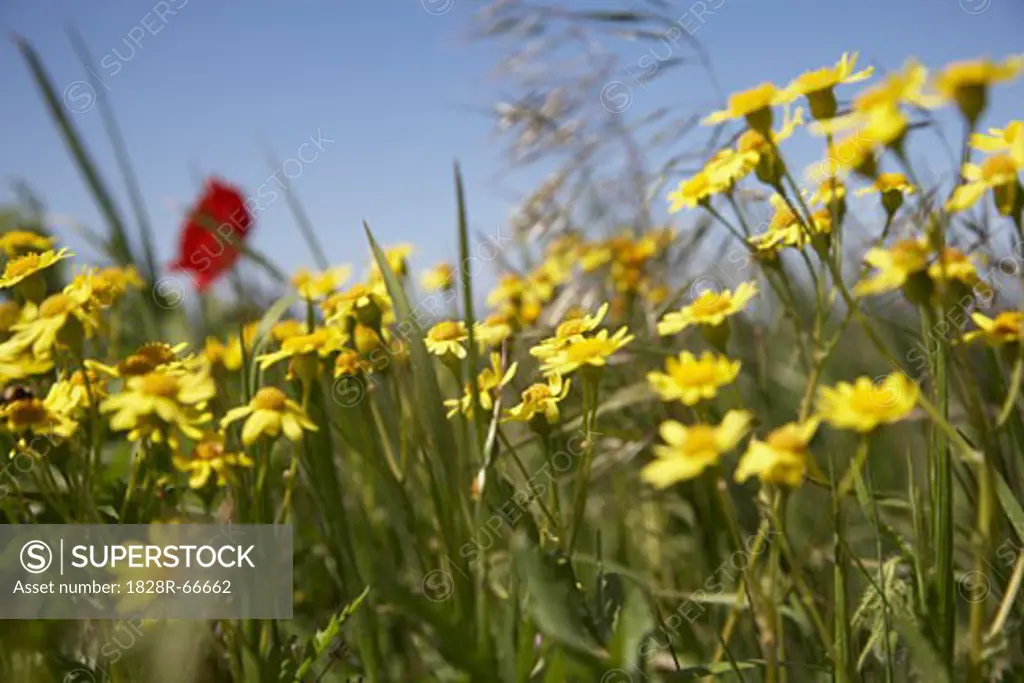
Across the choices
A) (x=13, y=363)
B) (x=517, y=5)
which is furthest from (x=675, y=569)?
(x=517, y=5)

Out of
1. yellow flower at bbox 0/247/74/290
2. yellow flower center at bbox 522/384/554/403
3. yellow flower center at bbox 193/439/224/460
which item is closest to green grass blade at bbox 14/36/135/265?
yellow flower at bbox 0/247/74/290

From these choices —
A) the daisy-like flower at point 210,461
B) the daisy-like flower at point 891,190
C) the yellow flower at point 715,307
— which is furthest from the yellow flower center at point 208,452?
the daisy-like flower at point 891,190

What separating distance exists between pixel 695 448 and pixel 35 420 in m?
0.66

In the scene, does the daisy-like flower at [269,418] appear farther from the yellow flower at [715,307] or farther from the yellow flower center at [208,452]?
the yellow flower at [715,307]

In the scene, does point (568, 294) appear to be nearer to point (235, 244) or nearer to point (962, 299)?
point (235, 244)

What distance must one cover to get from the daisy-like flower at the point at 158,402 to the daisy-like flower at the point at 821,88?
578 mm

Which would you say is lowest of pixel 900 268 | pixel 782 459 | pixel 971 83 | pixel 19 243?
pixel 782 459

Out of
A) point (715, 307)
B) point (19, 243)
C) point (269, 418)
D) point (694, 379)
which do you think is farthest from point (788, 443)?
point (19, 243)

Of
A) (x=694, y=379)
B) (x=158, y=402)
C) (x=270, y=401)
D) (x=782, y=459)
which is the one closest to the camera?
(x=782, y=459)

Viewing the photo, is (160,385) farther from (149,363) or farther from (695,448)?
(695,448)

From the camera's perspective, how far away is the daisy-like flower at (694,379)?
63cm

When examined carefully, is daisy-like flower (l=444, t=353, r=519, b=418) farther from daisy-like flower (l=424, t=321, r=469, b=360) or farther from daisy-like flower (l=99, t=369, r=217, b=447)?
daisy-like flower (l=99, t=369, r=217, b=447)

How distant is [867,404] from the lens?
55 centimetres

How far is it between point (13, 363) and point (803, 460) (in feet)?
2.46
